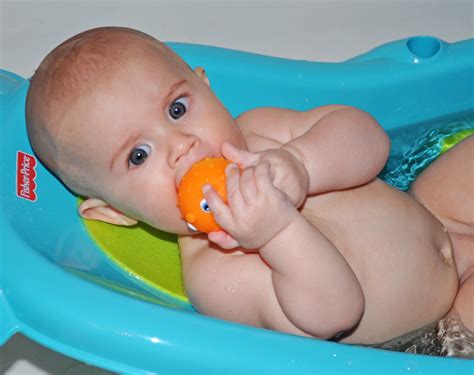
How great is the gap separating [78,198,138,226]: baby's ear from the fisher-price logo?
0.28 ft

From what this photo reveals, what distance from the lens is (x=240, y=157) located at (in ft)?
3.69

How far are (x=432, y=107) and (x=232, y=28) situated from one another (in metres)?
0.60

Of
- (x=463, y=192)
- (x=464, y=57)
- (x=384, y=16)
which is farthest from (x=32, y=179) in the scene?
(x=384, y=16)

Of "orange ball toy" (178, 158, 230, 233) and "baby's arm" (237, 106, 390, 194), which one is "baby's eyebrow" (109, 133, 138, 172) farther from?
"baby's arm" (237, 106, 390, 194)

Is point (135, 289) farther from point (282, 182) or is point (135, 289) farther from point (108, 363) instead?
point (282, 182)

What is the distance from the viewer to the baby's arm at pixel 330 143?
1220mm

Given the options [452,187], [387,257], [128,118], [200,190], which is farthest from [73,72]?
[452,187]

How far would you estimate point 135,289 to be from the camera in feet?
4.40

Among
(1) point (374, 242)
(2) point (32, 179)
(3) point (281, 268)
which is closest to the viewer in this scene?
(3) point (281, 268)

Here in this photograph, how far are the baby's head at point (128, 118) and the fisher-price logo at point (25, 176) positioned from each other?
145 millimetres

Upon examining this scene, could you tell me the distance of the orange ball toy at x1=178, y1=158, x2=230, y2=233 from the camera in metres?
1.09

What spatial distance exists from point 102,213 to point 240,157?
31cm

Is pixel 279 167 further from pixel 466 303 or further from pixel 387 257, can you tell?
pixel 466 303

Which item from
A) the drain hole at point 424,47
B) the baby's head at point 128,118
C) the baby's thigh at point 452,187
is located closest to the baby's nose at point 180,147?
the baby's head at point 128,118
